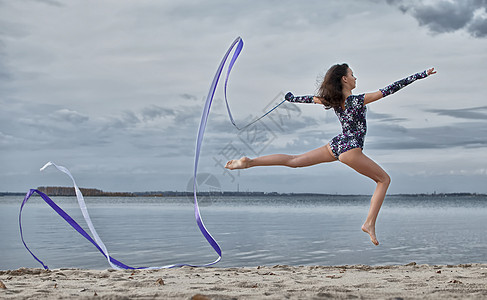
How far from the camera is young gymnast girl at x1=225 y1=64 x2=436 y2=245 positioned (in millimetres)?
5602

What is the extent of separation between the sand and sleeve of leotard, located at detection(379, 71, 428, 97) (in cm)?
201

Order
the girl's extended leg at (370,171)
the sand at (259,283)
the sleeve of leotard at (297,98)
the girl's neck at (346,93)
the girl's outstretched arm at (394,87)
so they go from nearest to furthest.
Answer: the sand at (259,283) → the girl's outstretched arm at (394,87) → the girl's extended leg at (370,171) → the girl's neck at (346,93) → the sleeve of leotard at (297,98)

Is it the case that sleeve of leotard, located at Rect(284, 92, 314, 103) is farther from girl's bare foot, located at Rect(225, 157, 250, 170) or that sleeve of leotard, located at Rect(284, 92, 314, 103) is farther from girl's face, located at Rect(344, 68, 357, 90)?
girl's bare foot, located at Rect(225, 157, 250, 170)

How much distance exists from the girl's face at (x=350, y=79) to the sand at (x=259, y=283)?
7.11ft

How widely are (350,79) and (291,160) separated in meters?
1.11

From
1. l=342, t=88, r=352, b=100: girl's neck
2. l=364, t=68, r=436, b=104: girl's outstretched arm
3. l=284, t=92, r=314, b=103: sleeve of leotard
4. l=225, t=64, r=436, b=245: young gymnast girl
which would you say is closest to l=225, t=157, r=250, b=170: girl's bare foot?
l=225, t=64, r=436, b=245: young gymnast girl

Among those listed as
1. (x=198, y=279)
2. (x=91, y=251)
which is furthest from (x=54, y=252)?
(x=198, y=279)

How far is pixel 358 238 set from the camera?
15344mm

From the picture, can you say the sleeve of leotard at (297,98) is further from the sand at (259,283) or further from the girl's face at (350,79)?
the sand at (259,283)

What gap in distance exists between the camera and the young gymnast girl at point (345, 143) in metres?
5.60

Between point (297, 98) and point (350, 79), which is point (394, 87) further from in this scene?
point (297, 98)

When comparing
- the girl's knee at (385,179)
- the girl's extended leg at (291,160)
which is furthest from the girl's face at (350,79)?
the girl's knee at (385,179)

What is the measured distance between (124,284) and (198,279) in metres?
1.03

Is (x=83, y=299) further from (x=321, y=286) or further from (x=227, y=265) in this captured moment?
(x=227, y=265)
